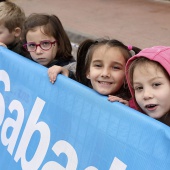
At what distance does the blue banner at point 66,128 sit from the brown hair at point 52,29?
0.26 meters

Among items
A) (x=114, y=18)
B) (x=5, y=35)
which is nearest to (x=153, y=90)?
(x=5, y=35)

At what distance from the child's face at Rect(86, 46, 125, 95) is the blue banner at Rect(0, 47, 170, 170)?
4.1 inches

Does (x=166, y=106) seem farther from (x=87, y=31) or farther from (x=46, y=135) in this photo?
(x=87, y=31)

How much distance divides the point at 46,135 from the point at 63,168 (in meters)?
0.23

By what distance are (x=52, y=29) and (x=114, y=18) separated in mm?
4662

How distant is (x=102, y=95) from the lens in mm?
1903

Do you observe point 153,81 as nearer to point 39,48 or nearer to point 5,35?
point 39,48

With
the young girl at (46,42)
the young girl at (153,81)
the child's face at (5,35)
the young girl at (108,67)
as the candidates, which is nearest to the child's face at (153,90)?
the young girl at (153,81)

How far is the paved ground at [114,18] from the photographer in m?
6.02

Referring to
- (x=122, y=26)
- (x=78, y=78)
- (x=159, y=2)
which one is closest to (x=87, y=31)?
(x=122, y=26)

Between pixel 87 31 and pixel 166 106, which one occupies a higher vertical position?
pixel 166 106

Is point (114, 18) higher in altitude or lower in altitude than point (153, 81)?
lower

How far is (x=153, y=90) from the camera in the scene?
1.70 metres

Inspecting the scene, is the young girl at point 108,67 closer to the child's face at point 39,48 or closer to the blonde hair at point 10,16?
the child's face at point 39,48
